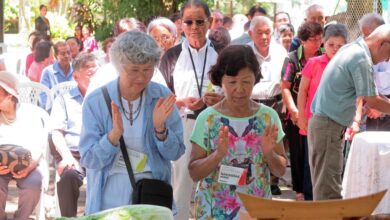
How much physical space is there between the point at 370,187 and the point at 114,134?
2.83m

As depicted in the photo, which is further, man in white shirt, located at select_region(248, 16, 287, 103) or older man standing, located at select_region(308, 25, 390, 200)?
man in white shirt, located at select_region(248, 16, 287, 103)

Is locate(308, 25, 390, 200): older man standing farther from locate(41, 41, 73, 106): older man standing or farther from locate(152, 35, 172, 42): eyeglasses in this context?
locate(41, 41, 73, 106): older man standing

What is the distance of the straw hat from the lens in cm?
689

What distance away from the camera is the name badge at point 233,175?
4480 millimetres

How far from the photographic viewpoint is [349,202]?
3182 mm

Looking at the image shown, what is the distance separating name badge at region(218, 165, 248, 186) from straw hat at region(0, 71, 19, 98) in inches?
117

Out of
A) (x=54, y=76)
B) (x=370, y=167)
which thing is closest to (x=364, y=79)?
(x=370, y=167)

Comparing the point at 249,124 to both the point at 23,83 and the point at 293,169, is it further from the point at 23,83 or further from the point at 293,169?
the point at 23,83

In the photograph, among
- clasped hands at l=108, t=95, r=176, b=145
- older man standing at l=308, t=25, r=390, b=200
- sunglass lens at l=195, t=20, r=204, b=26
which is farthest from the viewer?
sunglass lens at l=195, t=20, r=204, b=26

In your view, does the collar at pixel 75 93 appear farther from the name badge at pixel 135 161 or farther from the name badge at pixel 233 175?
the name badge at pixel 233 175

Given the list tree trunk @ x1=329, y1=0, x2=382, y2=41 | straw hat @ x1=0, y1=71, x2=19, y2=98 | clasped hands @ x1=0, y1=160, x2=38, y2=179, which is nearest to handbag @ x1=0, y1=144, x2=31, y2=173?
clasped hands @ x1=0, y1=160, x2=38, y2=179

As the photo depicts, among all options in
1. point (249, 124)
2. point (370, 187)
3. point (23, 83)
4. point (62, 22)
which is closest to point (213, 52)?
point (370, 187)

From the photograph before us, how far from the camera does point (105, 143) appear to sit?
4.44 m

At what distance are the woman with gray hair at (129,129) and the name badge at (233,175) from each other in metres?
0.29
